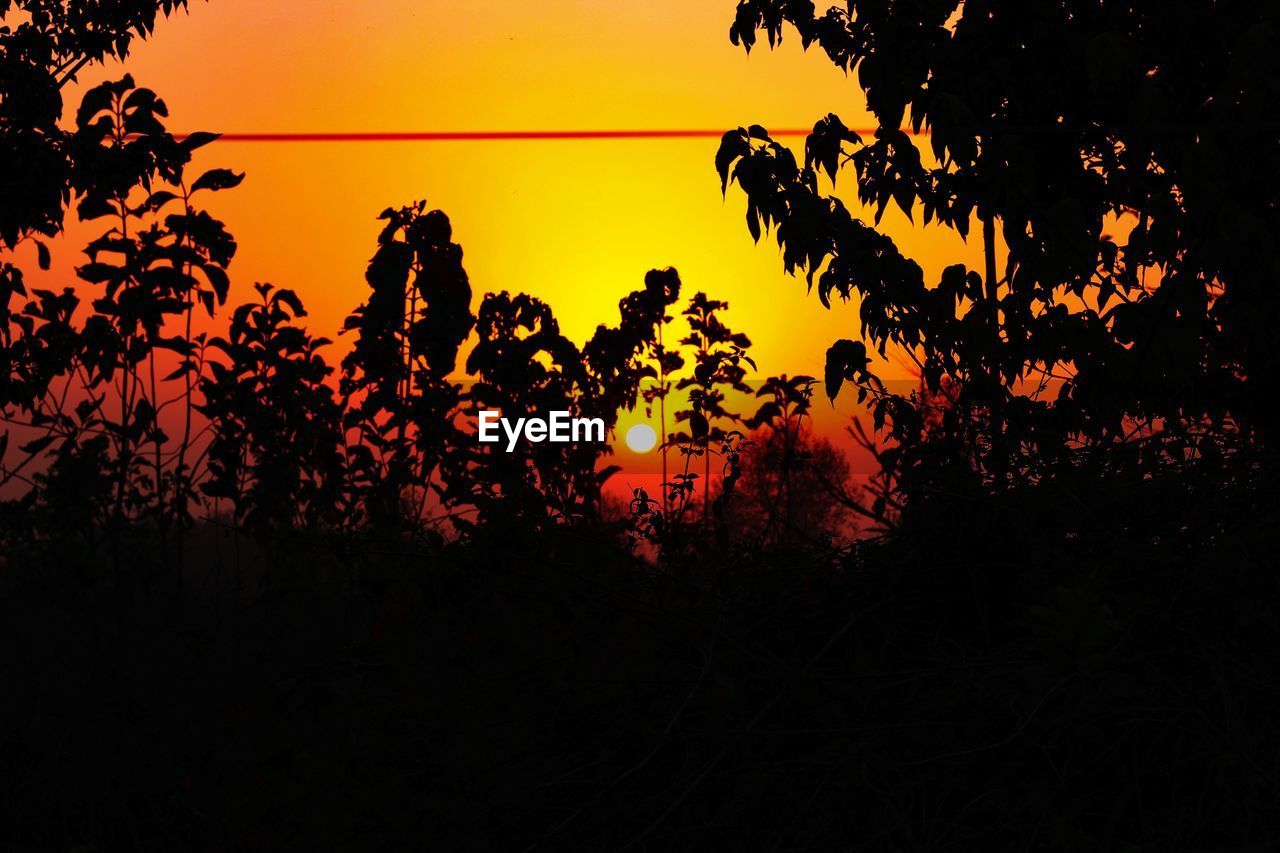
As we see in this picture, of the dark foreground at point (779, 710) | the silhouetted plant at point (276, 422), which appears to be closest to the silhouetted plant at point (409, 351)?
the silhouetted plant at point (276, 422)

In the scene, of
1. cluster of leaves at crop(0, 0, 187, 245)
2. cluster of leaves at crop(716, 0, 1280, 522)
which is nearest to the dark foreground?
cluster of leaves at crop(716, 0, 1280, 522)

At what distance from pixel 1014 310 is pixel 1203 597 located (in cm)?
175

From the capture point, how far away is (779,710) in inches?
141

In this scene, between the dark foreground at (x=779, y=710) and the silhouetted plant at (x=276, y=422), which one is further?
the silhouetted plant at (x=276, y=422)

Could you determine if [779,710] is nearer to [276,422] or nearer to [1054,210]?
[1054,210]

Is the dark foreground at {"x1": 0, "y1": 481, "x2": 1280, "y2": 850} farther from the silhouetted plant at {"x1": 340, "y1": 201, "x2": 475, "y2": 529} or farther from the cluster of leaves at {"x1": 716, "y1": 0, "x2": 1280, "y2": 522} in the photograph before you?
the silhouetted plant at {"x1": 340, "y1": 201, "x2": 475, "y2": 529}

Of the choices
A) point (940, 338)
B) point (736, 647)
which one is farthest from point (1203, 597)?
point (940, 338)

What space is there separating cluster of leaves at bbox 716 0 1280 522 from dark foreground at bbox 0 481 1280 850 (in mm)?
528

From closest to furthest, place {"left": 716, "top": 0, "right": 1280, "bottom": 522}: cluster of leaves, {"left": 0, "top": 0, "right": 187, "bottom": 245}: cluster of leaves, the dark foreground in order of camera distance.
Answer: the dark foreground
{"left": 716, "top": 0, "right": 1280, "bottom": 522}: cluster of leaves
{"left": 0, "top": 0, "right": 187, "bottom": 245}: cluster of leaves

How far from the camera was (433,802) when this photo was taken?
128 inches

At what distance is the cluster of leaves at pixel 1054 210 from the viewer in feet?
13.0

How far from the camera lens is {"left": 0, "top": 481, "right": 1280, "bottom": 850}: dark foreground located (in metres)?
2.95

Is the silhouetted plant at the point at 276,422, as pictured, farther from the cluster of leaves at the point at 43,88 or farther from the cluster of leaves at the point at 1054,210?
the cluster of leaves at the point at 1054,210

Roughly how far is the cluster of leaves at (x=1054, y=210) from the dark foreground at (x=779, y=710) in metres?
0.53
